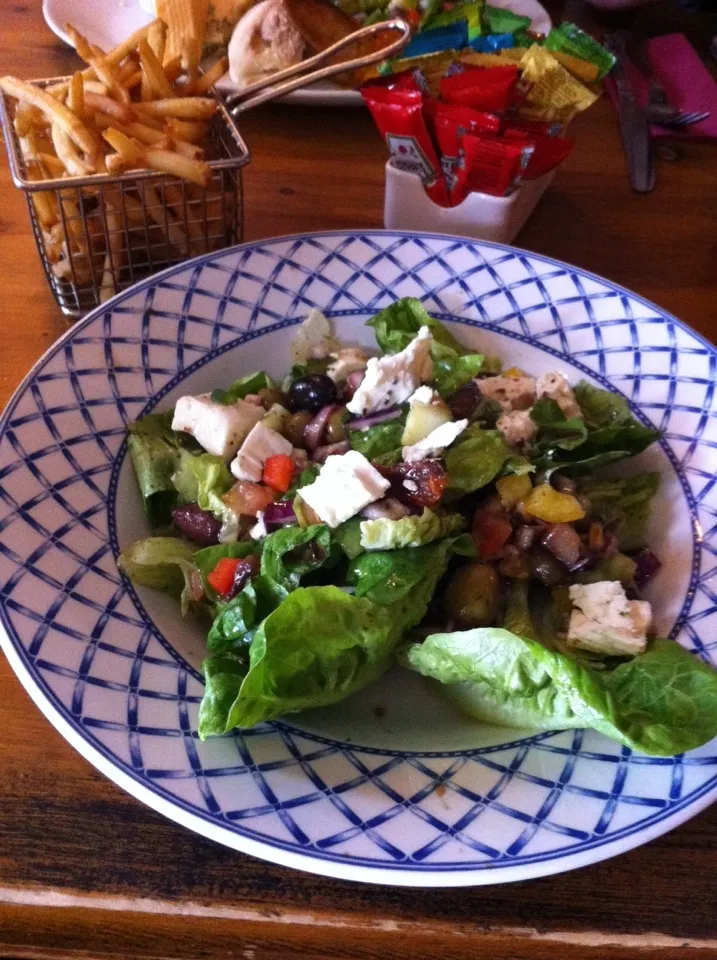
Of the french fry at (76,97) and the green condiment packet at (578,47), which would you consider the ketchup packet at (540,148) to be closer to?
the green condiment packet at (578,47)

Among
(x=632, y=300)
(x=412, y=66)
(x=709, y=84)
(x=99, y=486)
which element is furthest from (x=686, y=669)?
(x=709, y=84)

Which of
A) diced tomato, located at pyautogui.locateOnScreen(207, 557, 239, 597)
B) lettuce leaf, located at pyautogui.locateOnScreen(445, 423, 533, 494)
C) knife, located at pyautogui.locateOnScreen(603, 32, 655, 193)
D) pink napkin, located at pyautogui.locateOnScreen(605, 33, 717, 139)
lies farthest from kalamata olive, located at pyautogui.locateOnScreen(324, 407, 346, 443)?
pink napkin, located at pyautogui.locateOnScreen(605, 33, 717, 139)

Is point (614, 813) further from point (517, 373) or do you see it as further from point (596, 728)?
point (517, 373)

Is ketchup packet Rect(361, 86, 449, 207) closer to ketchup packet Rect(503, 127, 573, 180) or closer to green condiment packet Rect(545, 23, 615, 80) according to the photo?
ketchup packet Rect(503, 127, 573, 180)

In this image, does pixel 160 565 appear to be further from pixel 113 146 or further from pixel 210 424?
pixel 113 146

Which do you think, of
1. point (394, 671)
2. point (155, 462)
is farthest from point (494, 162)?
point (394, 671)

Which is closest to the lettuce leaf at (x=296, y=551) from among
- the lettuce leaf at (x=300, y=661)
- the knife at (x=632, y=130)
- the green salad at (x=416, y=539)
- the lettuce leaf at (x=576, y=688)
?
the green salad at (x=416, y=539)

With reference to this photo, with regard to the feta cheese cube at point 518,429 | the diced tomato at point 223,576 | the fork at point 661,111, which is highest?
the fork at point 661,111

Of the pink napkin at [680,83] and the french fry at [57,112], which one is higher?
the french fry at [57,112]
